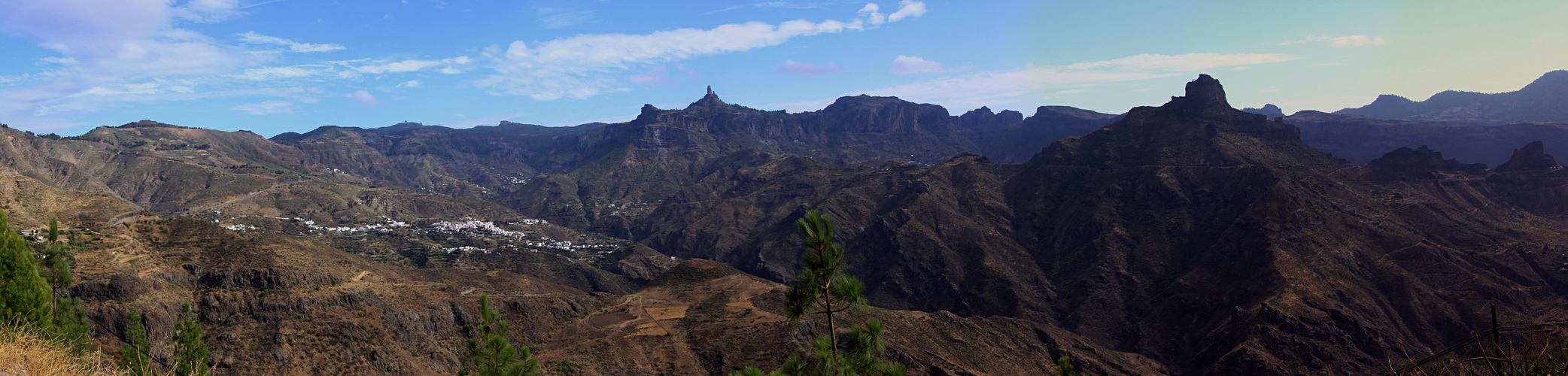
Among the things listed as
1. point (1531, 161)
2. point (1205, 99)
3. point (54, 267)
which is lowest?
point (1531, 161)

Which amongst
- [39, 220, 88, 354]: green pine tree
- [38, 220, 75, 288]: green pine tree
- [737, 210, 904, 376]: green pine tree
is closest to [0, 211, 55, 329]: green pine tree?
[39, 220, 88, 354]: green pine tree

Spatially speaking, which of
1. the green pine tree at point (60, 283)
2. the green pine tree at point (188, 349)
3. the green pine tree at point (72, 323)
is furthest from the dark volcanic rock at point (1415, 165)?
the green pine tree at point (60, 283)

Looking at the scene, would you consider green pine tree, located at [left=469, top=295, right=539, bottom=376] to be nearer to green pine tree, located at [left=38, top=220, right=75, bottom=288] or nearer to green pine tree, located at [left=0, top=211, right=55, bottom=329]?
green pine tree, located at [left=0, top=211, right=55, bottom=329]

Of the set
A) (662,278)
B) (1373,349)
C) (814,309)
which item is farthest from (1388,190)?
(814,309)

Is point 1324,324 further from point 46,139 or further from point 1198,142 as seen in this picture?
point 46,139

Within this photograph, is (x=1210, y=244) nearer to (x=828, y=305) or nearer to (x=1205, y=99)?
(x=1205, y=99)

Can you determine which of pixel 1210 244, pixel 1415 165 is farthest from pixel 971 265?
pixel 1415 165
